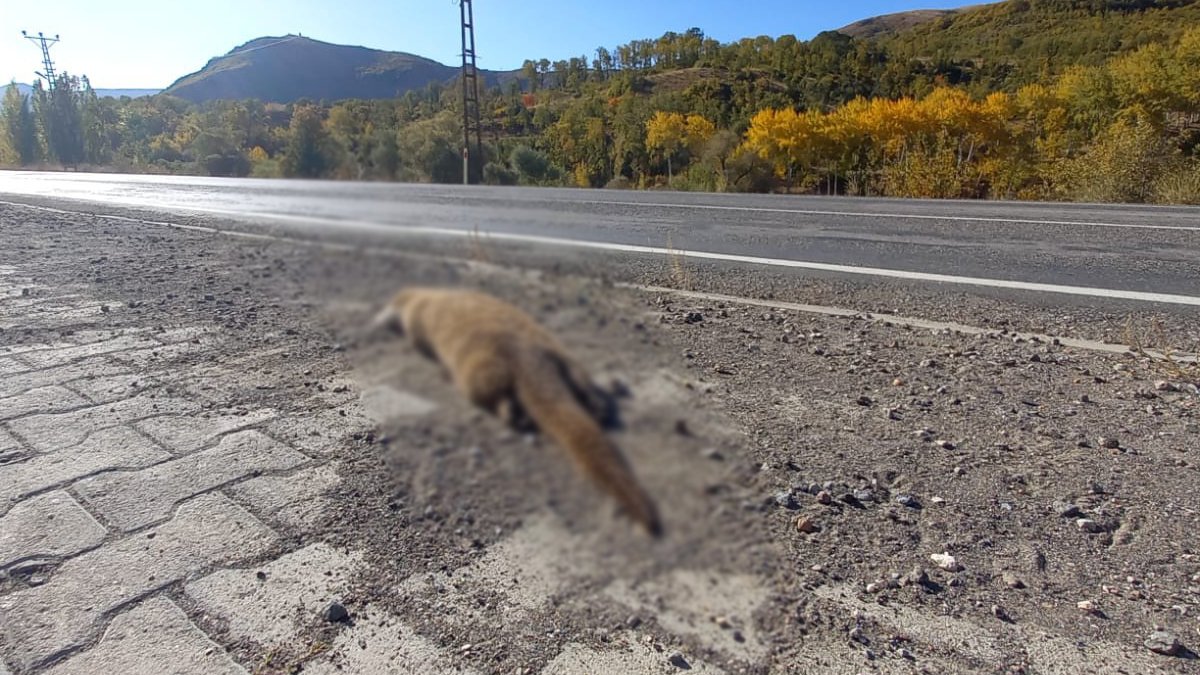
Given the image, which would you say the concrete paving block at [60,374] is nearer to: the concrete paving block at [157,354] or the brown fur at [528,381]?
the concrete paving block at [157,354]

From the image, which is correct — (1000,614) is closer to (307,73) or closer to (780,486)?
(780,486)

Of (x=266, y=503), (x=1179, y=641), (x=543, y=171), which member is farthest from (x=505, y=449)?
(x=543, y=171)

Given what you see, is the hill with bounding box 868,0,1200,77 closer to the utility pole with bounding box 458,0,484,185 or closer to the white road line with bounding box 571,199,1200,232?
the white road line with bounding box 571,199,1200,232

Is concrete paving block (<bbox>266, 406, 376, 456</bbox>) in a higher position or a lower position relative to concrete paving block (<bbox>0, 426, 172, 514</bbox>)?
higher

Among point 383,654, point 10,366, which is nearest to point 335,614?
point 383,654

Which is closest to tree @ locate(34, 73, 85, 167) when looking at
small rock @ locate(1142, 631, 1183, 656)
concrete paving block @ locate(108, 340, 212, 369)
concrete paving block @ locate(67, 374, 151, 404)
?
concrete paving block @ locate(108, 340, 212, 369)

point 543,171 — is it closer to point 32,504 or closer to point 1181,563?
point 32,504
